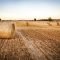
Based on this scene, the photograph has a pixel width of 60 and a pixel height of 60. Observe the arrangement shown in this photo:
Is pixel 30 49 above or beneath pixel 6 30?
beneath

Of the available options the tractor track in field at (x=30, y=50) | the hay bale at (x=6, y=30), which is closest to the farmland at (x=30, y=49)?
the tractor track in field at (x=30, y=50)

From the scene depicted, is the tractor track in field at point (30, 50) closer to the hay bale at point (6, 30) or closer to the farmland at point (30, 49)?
the farmland at point (30, 49)

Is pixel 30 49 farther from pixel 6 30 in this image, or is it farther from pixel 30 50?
pixel 6 30

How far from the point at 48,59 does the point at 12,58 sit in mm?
1420

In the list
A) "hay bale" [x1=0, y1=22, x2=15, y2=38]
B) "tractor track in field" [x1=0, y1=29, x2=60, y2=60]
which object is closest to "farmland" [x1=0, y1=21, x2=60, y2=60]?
"tractor track in field" [x1=0, y1=29, x2=60, y2=60]

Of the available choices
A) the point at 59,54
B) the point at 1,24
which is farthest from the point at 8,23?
the point at 59,54

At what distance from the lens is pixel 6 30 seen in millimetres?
15047

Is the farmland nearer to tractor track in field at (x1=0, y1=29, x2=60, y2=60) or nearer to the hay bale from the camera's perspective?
tractor track in field at (x1=0, y1=29, x2=60, y2=60)

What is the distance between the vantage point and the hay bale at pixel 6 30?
1488 cm

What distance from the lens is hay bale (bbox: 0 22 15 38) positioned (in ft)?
48.8

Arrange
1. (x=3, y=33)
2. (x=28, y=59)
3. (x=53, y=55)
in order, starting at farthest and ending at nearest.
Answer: (x=3, y=33) < (x=53, y=55) < (x=28, y=59)

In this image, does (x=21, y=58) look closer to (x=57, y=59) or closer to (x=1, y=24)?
(x=57, y=59)

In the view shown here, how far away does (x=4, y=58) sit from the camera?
760cm

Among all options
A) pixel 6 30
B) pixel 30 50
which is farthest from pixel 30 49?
pixel 6 30
